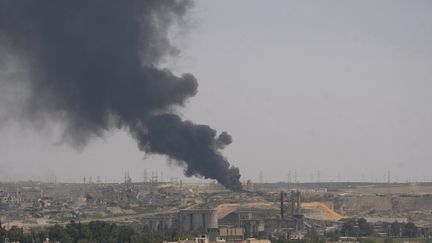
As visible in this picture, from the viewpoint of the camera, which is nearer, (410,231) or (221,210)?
(410,231)

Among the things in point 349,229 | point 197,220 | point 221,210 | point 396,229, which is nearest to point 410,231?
point 396,229

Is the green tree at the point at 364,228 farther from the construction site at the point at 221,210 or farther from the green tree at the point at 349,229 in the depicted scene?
the construction site at the point at 221,210

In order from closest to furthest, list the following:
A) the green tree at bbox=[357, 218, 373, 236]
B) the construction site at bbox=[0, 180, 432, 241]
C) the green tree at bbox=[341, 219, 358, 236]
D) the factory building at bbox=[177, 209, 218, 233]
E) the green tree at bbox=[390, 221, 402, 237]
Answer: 1. the factory building at bbox=[177, 209, 218, 233]
2. the green tree at bbox=[341, 219, 358, 236]
3. the construction site at bbox=[0, 180, 432, 241]
4. the green tree at bbox=[357, 218, 373, 236]
5. the green tree at bbox=[390, 221, 402, 237]

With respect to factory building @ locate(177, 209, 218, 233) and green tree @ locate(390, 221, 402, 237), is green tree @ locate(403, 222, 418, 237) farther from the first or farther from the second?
factory building @ locate(177, 209, 218, 233)

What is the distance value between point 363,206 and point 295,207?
842 inches

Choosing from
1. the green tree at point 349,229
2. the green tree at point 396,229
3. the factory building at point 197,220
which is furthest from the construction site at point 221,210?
the green tree at point 349,229

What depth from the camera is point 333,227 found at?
80688 mm

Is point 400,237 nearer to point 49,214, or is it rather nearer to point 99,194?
point 49,214

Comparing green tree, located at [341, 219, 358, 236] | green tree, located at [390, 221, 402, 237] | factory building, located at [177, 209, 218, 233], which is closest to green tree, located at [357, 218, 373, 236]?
green tree, located at [341, 219, 358, 236]

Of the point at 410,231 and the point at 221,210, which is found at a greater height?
the point at 221,210

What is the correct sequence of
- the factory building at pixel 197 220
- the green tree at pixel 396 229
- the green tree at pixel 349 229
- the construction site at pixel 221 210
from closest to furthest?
1. the factory building at pixel 197 220
2. the green tree at pixel 349 229
3. the construction site at pixel 221 210
4. the green tree at pixel 396 229

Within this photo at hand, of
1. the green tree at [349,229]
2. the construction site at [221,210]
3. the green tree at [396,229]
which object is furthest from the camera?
the green tree at [396,229]

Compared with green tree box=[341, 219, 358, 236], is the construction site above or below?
above

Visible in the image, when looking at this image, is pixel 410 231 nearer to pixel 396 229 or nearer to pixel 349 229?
pixel 396 229
